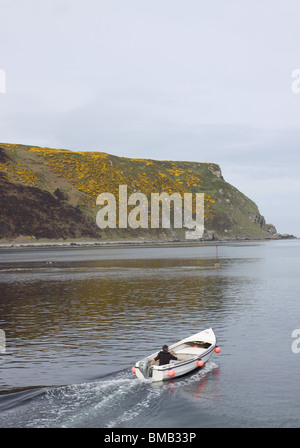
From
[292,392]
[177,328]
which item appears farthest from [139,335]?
[292,392]

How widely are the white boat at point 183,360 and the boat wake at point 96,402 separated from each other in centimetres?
45

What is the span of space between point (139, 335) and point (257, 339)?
797 cm

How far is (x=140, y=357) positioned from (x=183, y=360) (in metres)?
4.16

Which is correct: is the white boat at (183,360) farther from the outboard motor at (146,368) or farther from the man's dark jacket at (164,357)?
the man's dark jacket at (164,357)

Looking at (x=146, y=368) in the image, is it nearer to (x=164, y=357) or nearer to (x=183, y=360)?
(x=164, y=357)

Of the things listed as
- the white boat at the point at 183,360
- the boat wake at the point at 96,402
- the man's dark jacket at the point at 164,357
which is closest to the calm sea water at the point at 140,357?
the boat wake at the point at 96,402

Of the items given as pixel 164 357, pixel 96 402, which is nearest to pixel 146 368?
pixel 164 357

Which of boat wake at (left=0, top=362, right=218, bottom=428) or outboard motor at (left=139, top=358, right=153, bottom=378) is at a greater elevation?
outboard motor at (left=139, top=358, right=153, bottom=378)

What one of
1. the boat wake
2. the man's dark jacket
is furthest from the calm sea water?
the man's dark jacket

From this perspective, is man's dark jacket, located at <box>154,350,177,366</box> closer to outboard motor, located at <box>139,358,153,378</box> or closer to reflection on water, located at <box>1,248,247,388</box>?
outboard motor, located at <box>139,358,153,378</box>

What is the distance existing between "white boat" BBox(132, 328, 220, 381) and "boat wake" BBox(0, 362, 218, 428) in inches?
17.5

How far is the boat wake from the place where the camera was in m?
18.4

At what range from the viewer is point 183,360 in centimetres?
2394
